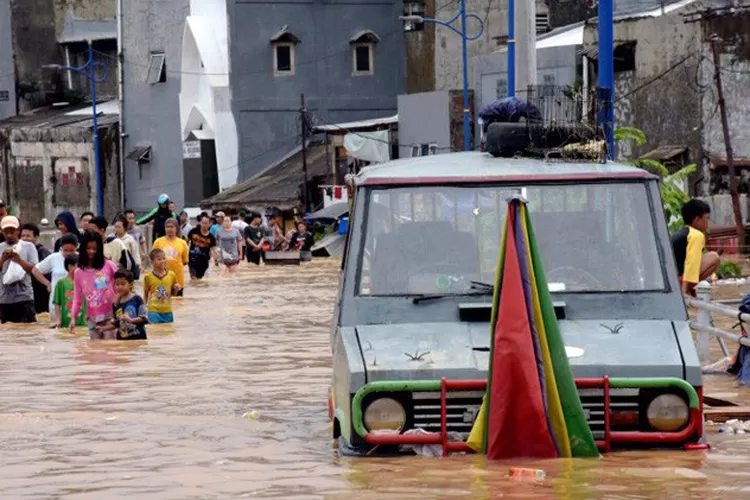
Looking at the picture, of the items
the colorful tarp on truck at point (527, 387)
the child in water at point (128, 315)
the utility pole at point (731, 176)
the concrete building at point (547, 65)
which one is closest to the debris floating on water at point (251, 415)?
the colorful tarp on truck at point (527, 387)

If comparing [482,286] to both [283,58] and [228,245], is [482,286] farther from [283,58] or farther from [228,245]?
[283,58]

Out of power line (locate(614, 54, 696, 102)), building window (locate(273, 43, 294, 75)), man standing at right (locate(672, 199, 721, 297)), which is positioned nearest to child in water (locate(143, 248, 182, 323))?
A: man standing at right (locate(672, 199, 721, 297))

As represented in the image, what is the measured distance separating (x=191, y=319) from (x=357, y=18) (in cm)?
5183

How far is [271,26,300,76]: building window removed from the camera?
76125 mm

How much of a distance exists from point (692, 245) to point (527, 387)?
6339mm

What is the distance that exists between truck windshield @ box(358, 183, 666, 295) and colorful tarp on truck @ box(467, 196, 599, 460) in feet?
2.88

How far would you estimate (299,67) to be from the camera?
7656cm

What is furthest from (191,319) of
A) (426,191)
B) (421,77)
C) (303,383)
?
(421,77)

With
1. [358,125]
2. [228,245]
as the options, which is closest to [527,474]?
[228,245]

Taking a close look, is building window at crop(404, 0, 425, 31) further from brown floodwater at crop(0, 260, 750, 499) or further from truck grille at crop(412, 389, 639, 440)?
truck grille at crop(412, 389, 639, 440)

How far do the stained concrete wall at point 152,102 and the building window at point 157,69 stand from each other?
0.23 metres

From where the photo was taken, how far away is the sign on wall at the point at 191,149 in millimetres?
77500

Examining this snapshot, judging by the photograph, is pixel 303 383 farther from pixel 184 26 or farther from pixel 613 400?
pixel 184 26

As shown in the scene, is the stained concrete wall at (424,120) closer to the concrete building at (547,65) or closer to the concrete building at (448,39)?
the concrete building at (547,65)
